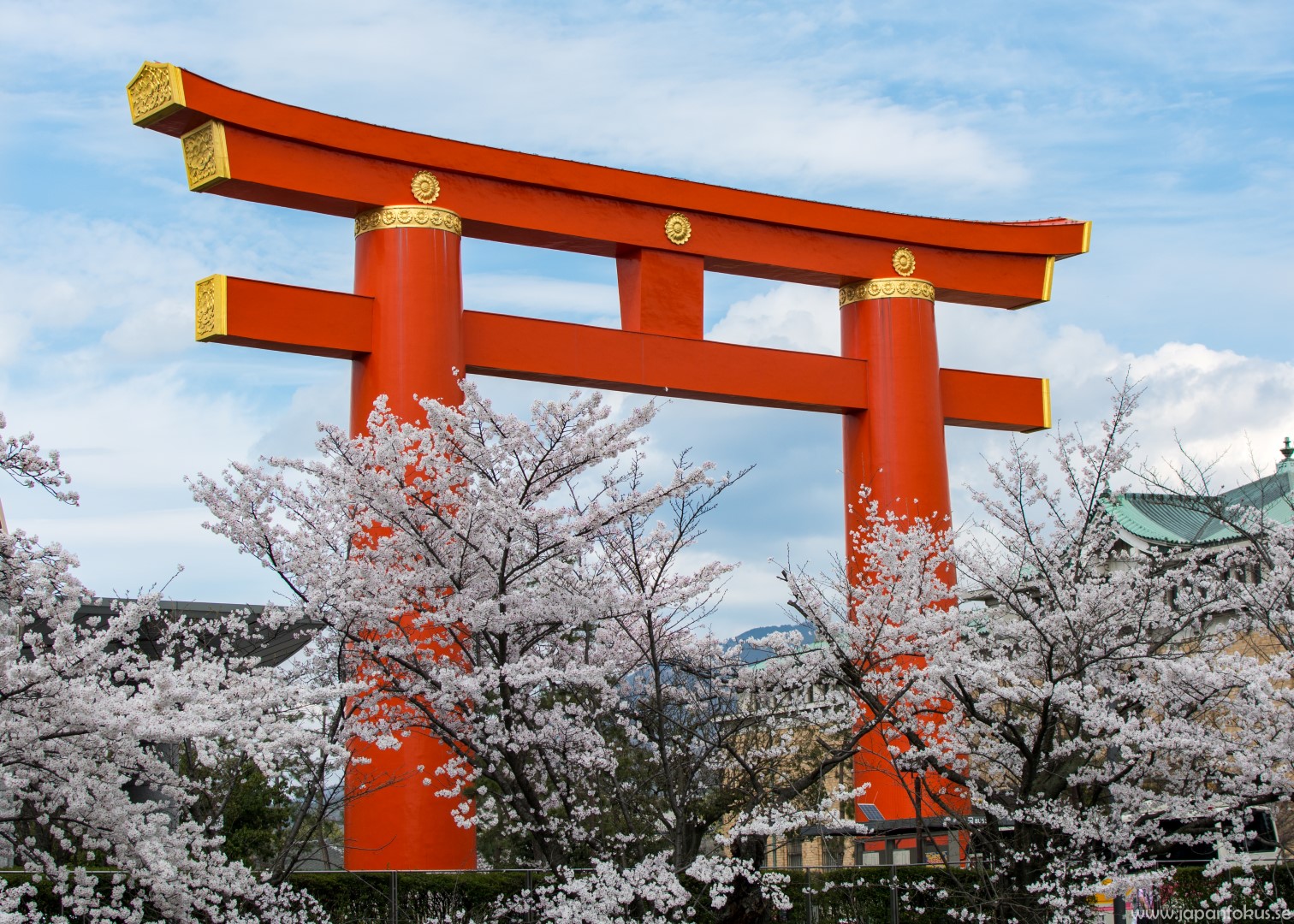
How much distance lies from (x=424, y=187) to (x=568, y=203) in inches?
74.5

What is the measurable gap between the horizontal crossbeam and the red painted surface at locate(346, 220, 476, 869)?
30 cm

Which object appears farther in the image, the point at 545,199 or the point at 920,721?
the point at 545,199

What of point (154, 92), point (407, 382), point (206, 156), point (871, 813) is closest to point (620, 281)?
point (407, 382)

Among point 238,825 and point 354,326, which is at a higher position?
point 354,326

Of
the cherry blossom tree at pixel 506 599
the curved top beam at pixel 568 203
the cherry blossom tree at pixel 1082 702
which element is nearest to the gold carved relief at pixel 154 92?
the curved top beam at pixel 568 203

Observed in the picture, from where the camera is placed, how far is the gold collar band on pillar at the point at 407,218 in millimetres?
16172

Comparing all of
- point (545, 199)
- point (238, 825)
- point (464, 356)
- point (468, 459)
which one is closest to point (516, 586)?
point (468, 459)

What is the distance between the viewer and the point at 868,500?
18828mm

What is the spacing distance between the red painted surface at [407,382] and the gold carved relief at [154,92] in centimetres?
265

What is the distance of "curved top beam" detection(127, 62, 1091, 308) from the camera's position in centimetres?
1514

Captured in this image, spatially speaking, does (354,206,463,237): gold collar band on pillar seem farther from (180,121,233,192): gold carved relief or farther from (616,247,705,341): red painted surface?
(616,247,705,341): red painted surface

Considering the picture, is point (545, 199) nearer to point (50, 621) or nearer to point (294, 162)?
point (294, 162)

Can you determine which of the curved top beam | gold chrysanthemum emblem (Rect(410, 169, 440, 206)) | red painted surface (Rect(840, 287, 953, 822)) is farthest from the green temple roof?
gold chrysanthemum emblem (Rect(410, 169, 440, 206))

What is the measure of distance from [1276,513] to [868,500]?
23.0ft
